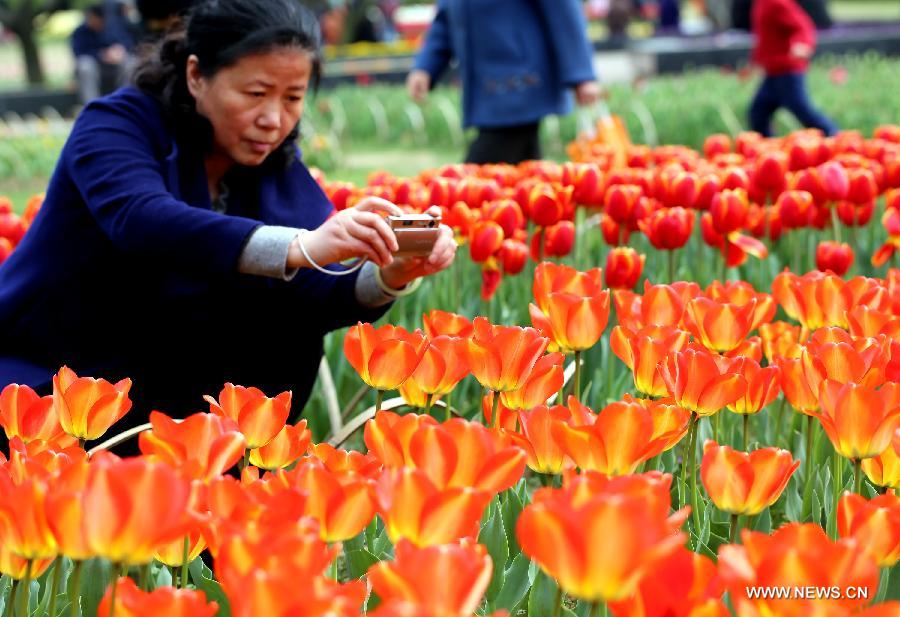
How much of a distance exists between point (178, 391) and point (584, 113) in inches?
140

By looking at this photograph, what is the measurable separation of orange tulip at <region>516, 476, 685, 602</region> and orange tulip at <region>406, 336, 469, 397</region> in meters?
0.67

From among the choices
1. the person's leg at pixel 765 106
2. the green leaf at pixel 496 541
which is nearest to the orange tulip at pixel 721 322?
the green leaf at pixel 496 541

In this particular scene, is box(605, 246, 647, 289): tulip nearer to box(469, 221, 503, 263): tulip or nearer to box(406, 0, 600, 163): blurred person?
box(469, 221, 503, 263): tulip

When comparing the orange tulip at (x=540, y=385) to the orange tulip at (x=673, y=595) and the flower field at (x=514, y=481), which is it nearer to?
the flower field at (x=514, y=481)

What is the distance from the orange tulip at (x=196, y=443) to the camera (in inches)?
43.6

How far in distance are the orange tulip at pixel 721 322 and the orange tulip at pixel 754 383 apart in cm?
17

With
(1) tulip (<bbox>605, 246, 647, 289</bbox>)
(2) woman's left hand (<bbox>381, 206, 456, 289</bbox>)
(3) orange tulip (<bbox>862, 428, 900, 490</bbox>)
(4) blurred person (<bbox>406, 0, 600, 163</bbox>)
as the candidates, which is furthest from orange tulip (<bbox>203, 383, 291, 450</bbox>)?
(4) blurred person (<bbox>406, 0, 600, 163</bbox>)

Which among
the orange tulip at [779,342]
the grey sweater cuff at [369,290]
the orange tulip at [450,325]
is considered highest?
the orange tulip at [450,325]

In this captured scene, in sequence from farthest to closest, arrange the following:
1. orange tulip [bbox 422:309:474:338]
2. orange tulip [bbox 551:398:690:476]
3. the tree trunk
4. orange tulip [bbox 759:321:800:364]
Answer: the tree trunk, orange tulip [bbox 759:321:800:364], orange tulip [bbox 422:309:474:338], orange tulip [bbox 551:398:690:476]

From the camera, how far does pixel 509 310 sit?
2912mm

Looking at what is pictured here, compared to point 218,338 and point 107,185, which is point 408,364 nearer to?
point 107,185

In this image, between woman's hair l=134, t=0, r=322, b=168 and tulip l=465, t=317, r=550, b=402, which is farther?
woman's hair l=134, t=0, r=322, b=168

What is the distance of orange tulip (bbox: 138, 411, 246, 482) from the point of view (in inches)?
43.6

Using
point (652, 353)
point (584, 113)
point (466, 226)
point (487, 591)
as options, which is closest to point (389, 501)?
point (487, 591)
